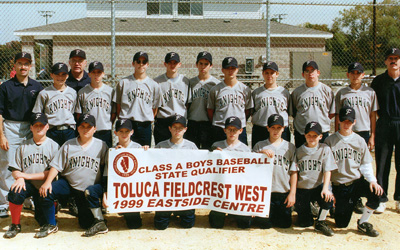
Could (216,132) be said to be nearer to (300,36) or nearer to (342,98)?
(342,98)

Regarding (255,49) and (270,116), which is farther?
(255,49)

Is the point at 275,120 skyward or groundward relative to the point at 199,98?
groundward

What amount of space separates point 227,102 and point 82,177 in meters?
2.06

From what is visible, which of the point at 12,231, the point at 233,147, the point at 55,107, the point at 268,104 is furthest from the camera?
the point at 268,104

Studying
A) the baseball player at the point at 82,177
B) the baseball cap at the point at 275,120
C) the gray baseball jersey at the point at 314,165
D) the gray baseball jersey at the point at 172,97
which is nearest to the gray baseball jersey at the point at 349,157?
the gray baseball jersey at the point at 314,165

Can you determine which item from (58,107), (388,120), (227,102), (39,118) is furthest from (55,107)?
(388,120)

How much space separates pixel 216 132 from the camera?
5215 mm

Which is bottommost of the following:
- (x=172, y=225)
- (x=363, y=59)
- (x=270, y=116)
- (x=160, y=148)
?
(x=172, y=225)

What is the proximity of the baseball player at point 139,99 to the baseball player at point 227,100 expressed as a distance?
0.79 metres

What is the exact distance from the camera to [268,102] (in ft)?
16.4

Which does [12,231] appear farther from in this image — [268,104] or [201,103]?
[268,104]

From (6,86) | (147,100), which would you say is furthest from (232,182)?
(6,86)

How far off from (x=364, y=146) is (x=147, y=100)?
2.80 m

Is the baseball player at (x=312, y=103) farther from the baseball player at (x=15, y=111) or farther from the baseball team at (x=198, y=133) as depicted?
the baseball player at (x=15, y=111)
